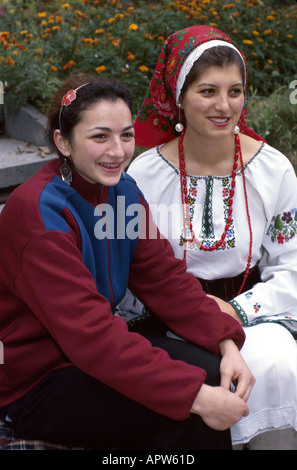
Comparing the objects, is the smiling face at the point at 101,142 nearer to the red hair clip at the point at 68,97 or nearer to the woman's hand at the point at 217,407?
the red hair clip at the point at 68,97

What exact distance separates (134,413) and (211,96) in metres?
1.23

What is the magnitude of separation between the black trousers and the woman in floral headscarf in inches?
22.6

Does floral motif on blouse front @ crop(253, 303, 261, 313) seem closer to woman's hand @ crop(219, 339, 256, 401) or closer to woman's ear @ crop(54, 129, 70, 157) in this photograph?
woman's hand @ crop(219, 339, 256, 401)

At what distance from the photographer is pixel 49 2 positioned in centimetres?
618

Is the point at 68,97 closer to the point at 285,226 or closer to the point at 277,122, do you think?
the point at 285,226

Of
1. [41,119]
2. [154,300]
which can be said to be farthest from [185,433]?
[41,119]

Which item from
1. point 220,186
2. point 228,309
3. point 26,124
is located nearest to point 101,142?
point 220,186

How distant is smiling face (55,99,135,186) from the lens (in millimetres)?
1899

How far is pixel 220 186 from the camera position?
2.45m

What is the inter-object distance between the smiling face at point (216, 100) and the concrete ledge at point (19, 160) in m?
1.98

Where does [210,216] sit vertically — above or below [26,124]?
below

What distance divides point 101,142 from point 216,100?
59cm

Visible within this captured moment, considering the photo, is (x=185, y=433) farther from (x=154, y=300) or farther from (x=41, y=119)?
(x=41, y=119)

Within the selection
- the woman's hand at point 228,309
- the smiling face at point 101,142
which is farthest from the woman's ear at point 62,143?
the woman's hand at point 228,309
